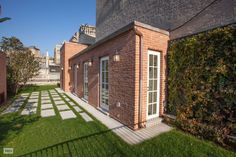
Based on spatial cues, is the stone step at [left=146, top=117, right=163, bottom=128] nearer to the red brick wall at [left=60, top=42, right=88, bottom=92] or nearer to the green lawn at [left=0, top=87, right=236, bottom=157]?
the green lawn at [left=0, top=87, right=236, bottom=157]

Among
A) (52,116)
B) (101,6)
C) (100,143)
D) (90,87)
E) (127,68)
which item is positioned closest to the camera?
(100,143)

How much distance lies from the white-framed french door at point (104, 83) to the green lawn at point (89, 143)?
67.9 inches

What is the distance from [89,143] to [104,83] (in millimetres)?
3301

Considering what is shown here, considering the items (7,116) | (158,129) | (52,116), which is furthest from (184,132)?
(7,116)

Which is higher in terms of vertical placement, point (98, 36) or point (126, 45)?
point (98, 36)

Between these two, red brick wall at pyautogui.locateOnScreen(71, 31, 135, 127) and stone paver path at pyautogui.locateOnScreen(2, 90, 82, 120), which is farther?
stone paver path at pyautogui.locateOnScreen(2, 90, 82, 120)

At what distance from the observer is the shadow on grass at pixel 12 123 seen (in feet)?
14.7

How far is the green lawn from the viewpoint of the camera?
333 centimetres

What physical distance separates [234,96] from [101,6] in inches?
455

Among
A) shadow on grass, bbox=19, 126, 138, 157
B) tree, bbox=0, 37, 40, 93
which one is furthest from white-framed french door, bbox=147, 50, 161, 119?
tree, bbox=0, 37, 40, 93

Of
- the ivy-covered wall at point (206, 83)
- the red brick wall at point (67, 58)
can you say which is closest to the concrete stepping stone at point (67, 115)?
the ivy-covered wall at point (206, 83)

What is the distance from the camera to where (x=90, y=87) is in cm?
818

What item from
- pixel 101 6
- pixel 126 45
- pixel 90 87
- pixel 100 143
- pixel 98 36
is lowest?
pixel 100 143

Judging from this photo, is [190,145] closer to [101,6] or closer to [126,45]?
[126,45]
